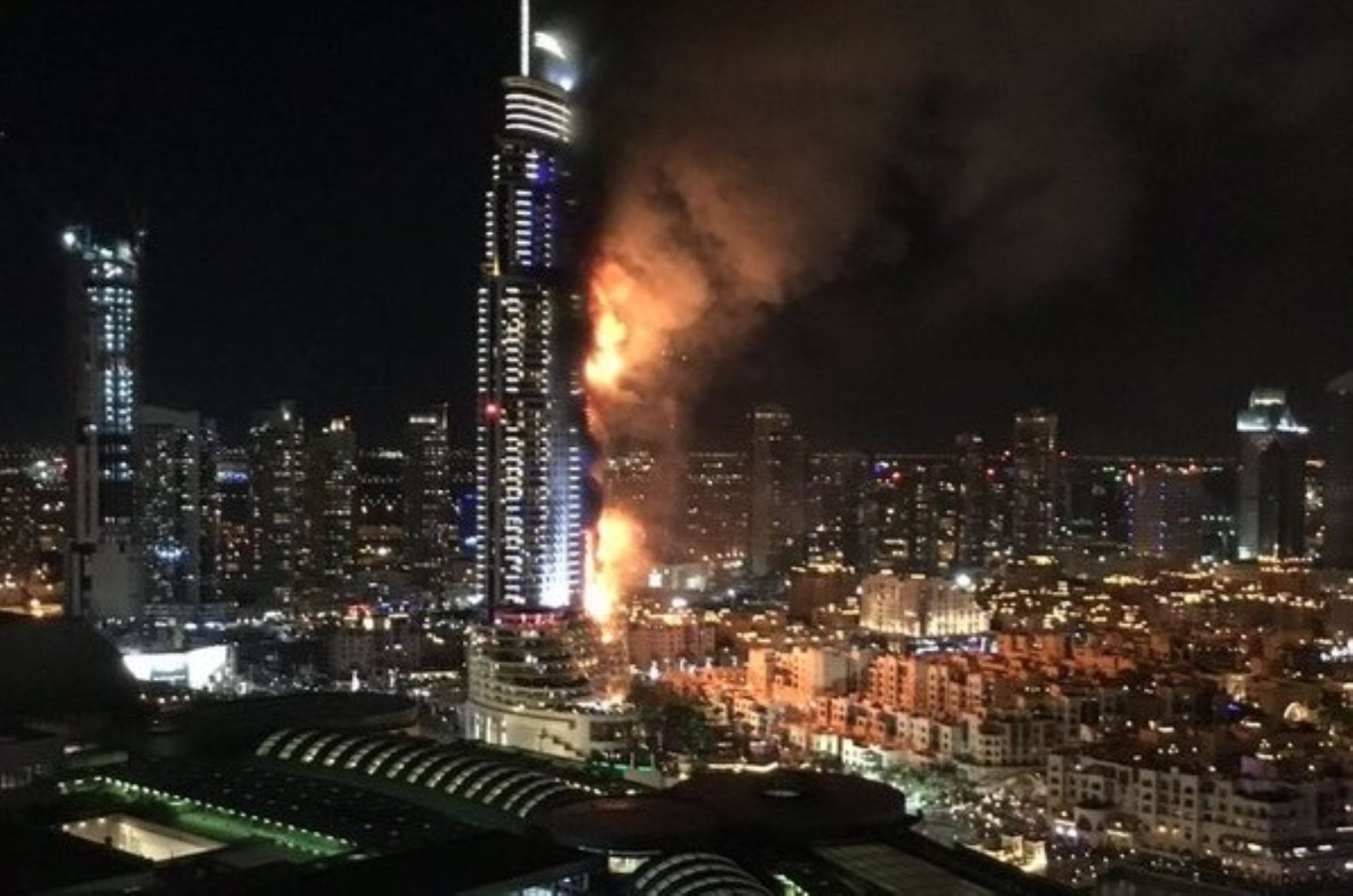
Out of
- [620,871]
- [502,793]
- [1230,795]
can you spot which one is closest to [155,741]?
[502,793]

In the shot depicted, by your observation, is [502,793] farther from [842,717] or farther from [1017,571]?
[1017,571]

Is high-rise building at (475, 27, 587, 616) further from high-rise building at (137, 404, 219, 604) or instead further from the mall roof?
the mall roof

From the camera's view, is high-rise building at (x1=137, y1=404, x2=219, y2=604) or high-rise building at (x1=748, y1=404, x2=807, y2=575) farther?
high-rise building at (x1=748, y1=404, x2=807, y2=575)

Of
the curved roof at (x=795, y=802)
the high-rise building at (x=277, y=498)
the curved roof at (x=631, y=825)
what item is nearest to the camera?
the curved roof at (x=631, y=825)

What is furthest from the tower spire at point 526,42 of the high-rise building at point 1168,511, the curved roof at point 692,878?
the high-rise building at point 1168,511

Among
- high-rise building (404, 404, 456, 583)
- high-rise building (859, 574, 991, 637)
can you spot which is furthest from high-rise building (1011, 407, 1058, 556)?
high-rise building (404, 404, 456, 583)

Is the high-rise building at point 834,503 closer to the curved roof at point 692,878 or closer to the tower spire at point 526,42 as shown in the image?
the tower spire at point 526,42
